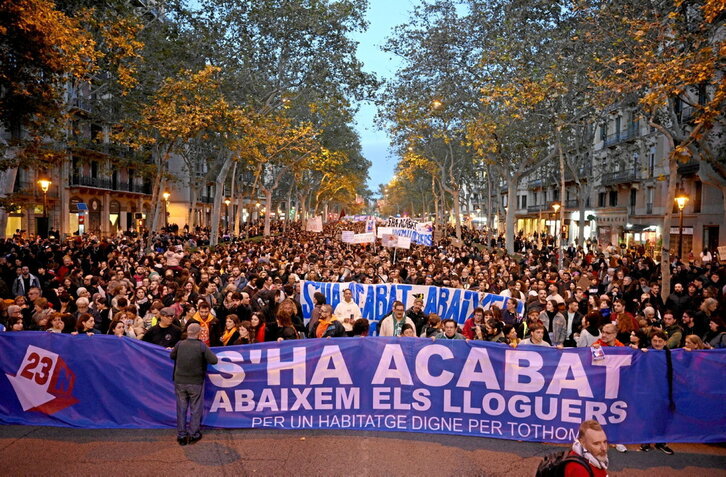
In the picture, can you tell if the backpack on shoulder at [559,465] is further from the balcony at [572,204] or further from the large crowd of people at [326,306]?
the balcony at [572,204]

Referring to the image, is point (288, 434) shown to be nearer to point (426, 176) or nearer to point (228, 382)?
point (228, 382)

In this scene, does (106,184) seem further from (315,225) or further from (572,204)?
(572,204)

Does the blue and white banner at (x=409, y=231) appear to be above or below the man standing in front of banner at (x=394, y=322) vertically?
above

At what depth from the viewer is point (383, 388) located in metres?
7.08

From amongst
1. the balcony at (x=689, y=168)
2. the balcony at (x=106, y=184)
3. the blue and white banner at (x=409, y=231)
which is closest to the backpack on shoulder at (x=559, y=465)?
the blue and white banner at (x=409, y=231)

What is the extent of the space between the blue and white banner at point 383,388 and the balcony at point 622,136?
36404mm

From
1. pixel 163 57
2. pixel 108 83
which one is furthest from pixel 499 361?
pixel 163 57

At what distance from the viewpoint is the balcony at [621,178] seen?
40.5 m

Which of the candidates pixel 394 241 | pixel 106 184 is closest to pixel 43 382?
pixel 394 241

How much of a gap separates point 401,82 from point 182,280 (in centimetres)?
1890

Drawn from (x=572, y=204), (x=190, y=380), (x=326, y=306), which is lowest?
(x=190, y=380)

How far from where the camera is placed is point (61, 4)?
16859 mm

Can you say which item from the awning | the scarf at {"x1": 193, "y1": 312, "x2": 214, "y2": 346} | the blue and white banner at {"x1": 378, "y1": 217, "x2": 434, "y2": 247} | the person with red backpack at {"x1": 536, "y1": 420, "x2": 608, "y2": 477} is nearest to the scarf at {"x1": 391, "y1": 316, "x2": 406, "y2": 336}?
the scarf at {"x1": 193, "y1": 312, "x2": 214, "y2": 346}

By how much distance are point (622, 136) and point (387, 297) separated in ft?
121
